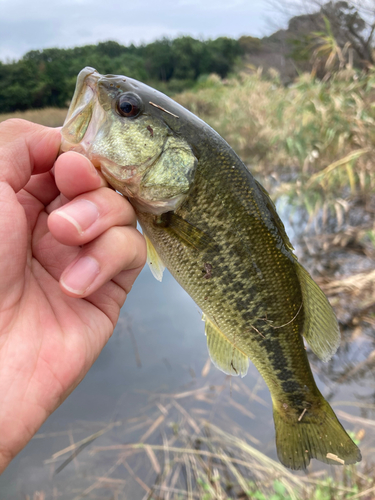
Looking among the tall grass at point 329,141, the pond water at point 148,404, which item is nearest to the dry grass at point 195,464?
the pond water at point 148,404

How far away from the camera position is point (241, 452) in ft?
10.2

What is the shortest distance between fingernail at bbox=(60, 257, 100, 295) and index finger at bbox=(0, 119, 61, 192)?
52cm

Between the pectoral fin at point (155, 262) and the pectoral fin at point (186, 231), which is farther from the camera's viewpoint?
the pectoral fin at point (155, 262)

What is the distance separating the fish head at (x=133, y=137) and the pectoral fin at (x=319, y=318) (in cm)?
80

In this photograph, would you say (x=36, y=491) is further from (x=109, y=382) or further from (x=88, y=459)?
(x=109, y=382)

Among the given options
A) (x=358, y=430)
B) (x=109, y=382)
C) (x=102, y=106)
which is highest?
(x=102, y=106)

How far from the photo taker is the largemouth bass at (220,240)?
1.45 metres

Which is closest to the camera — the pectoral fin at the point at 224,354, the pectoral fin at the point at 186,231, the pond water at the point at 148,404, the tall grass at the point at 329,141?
the pectoral fin at the point at 186,231

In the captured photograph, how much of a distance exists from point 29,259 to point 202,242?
86cm

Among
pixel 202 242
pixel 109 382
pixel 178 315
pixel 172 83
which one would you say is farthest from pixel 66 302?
pixel 172 83

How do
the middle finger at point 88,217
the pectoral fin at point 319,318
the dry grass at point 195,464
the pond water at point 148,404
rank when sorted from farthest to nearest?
→ the pond water at point 148,404, the dry grass at point 195,464, the pectoral fin at point 319,318, the middle finger at point 88,217

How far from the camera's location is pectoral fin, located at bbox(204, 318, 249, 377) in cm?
182

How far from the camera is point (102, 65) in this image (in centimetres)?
3039

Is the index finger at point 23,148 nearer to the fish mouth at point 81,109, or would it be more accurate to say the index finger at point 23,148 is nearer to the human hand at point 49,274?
the human hand at point 49,274
